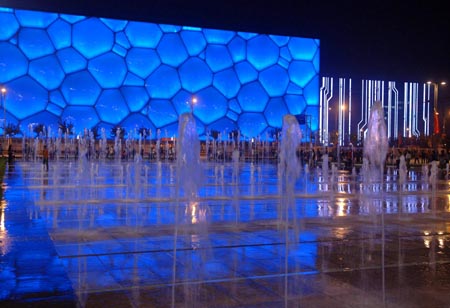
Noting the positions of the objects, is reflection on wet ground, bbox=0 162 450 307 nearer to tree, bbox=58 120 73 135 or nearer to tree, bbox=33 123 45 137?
tree, bbox=58 120 73 135

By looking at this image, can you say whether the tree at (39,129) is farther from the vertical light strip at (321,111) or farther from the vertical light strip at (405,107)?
the vertical light strip at (405,107)

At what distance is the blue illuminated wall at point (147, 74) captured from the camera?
3991 centimetres

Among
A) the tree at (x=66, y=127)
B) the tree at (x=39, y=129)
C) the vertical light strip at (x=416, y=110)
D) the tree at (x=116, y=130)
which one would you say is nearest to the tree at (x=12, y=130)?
the tree at (x=39, y=129)

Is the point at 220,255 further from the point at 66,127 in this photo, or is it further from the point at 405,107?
the point at 405,107

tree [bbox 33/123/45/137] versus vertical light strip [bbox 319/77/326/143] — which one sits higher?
vertical light strip [bbox 319/77/326/143]

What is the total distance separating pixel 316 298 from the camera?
3.40 metres

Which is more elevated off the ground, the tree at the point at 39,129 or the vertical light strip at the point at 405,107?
the vertical light strip at the point at 405,107

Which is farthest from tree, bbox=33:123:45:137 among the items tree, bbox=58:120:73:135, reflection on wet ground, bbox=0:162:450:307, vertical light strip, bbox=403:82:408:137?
reflection on wet ground, bbox=0:162:450:307

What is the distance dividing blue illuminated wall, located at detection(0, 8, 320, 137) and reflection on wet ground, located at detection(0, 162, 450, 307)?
33.5 metres

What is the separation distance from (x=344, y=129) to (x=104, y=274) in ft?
143

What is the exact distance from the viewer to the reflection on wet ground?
3.44 metres

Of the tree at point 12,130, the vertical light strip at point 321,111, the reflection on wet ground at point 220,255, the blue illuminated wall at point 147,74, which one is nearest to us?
the reflection on wet ground at point 220,255

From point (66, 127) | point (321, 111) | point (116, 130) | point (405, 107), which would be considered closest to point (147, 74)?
point (116, 130)

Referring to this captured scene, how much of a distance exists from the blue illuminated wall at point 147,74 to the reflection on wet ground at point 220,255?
33488 mm
